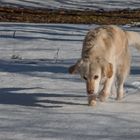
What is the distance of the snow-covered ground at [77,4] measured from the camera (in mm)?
35250

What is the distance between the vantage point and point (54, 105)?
24.8 feet

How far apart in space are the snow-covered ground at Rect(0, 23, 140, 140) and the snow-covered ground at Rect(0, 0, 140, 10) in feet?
71.5

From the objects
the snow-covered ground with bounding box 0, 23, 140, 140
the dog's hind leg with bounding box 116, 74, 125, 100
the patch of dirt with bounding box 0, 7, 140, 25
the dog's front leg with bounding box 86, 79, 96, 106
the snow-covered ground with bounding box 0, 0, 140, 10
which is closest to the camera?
the snow-covered ground with bounding box 0, 23, 140, 140

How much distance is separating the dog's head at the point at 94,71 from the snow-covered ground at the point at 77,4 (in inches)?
1069

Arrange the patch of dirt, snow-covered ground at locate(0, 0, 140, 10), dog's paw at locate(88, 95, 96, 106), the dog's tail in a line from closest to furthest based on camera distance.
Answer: dog's paw at locate(88, 95, 96, 106) → the dog's tail → the patch of dirt → snow-covered ground at locate(0, 0, 140, 10)

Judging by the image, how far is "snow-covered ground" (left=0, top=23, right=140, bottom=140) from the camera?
6039 mm

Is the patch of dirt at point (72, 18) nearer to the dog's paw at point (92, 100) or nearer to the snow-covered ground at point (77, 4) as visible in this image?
the snow-covered ground at point (77, 4)

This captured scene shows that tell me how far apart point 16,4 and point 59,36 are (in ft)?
60.8

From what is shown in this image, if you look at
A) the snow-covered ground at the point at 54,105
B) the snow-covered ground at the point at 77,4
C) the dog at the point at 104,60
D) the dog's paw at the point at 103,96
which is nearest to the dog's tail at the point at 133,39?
the dog at the point at 104,60

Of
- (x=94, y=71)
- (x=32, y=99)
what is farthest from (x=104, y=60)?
(x=32, y=99)

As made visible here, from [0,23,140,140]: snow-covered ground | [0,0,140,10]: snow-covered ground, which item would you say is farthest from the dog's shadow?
[0,0,140,10]: snow-covered ground

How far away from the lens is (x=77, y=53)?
13211 mm

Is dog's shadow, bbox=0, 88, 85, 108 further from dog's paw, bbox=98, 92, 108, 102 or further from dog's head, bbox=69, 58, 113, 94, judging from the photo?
dog's head, bbox=69, 58, 113, 94

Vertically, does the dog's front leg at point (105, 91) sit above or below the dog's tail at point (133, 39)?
below
